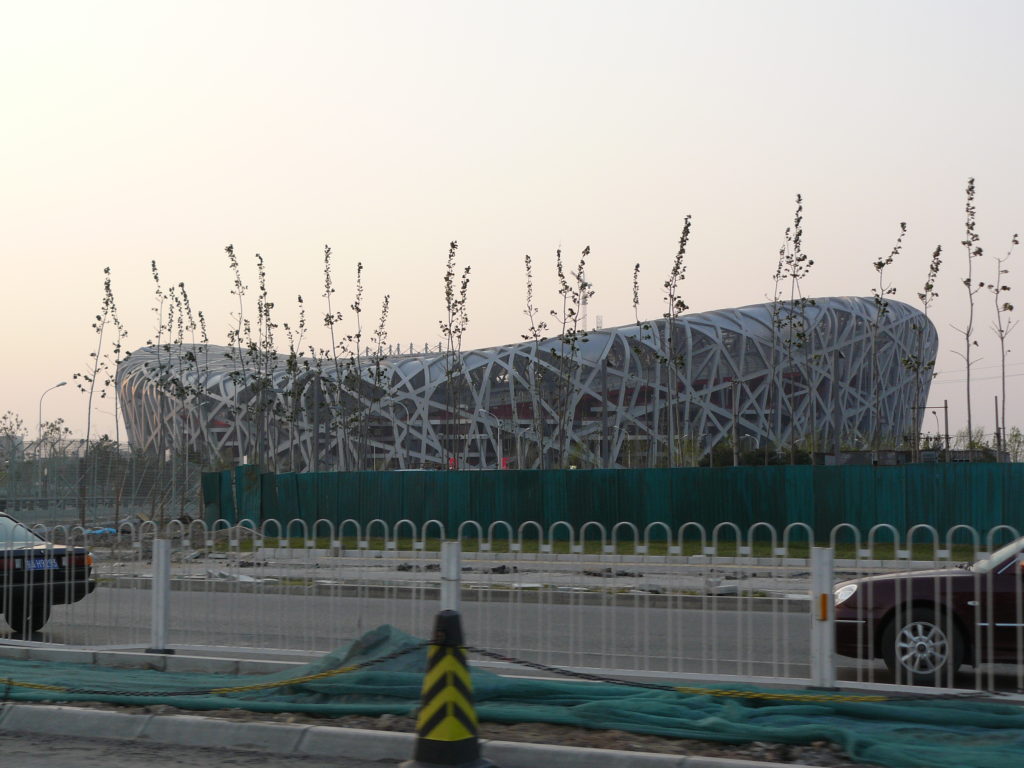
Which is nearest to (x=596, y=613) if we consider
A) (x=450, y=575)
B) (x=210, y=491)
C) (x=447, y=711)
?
(x=450, y=575)

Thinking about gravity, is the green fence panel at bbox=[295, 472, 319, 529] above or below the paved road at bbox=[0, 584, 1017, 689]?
above

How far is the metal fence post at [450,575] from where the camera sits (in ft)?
30.8

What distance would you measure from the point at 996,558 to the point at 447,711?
18.4 ft

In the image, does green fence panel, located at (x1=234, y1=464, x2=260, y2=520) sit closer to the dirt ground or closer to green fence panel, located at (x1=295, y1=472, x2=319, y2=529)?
green fence panel, located at (x1=295, y1=472, x2=319, y2=529)

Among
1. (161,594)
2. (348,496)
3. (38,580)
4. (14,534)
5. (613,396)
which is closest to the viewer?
(161,594)

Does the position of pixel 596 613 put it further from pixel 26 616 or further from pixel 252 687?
pixel 26 616

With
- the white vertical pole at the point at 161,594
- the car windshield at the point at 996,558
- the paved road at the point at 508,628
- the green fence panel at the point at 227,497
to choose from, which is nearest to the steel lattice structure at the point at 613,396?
the green fence panel at the point at 227,497

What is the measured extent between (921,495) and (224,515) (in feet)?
64.2

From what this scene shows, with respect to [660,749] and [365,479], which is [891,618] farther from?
[365,479]

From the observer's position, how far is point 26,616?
12586 millimetres

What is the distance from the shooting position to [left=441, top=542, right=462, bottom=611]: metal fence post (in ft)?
30.8

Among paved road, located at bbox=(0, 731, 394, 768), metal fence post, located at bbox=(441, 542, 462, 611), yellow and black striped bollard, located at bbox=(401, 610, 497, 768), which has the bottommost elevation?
paved road, located at bbox=(0, 731, 394, 768)

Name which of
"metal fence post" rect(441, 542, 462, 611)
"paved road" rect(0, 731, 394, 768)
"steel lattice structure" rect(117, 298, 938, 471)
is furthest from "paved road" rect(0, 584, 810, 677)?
"steel lattice structure" rect(117, 298, 938, 471)

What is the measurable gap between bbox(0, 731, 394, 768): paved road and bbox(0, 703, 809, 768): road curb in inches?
3.7
